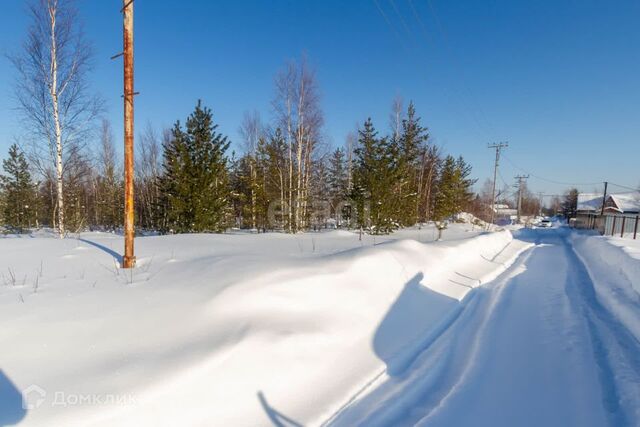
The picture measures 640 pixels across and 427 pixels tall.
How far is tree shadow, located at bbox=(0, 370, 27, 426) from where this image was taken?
6.23 ft

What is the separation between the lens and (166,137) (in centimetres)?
3234

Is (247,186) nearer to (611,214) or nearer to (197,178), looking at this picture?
(197,178)

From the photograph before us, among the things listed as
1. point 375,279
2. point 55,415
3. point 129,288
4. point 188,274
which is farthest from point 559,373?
point 129,288

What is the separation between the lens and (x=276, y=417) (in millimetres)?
2555

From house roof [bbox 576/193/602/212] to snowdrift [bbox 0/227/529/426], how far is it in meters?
57.5

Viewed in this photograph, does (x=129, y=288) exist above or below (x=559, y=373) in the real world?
above

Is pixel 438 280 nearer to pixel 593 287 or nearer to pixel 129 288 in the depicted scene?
pixel 593 287

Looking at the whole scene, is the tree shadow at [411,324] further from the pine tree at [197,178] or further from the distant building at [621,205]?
the distant building at [621,205]

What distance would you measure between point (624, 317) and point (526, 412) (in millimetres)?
4544

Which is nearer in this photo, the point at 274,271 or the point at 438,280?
the point at 274,271

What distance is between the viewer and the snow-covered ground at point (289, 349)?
240 centimetres

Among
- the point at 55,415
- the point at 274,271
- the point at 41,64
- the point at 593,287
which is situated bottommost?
the point at 593,287

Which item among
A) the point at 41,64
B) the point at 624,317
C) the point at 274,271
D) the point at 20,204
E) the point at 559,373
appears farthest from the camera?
the point at 20,204

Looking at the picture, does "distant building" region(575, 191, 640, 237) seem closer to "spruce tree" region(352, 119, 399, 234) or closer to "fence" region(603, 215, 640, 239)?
"fence" region(603, 215, 640, 239)
